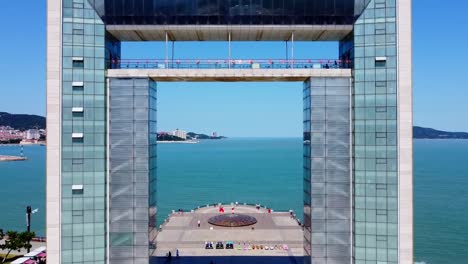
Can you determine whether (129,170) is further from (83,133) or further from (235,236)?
(235,236)

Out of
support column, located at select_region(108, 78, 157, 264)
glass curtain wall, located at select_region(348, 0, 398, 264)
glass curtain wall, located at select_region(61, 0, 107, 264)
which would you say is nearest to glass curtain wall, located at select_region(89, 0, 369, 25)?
glass curtain wall, located at select_region(348, 0, 398, 264)

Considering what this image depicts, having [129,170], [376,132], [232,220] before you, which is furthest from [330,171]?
[232,220]

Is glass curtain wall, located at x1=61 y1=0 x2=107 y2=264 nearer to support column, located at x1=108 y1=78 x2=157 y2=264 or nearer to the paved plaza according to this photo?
support column, located at x1=108 y1=78 x2=157 y2=264

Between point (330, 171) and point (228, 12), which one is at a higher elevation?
point (228, 12)

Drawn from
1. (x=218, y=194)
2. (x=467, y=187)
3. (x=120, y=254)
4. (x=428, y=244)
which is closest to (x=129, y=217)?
(x=120, y=254)

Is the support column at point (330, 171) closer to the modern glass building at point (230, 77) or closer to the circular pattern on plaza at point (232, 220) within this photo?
the modern glass building at point (230, 77)

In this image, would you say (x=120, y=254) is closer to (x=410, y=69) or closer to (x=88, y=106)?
(x=88, y=106)
